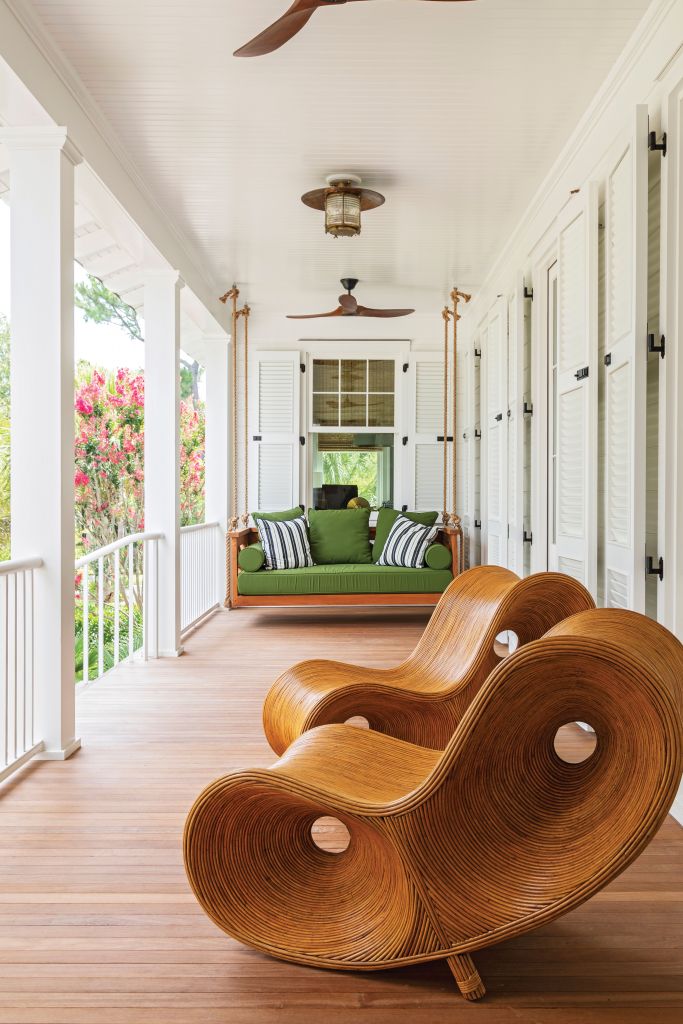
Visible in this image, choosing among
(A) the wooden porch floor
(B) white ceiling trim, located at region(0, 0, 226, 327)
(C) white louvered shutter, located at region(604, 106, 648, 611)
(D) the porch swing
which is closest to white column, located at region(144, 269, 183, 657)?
(B) white ceiling trim, located at region(0, 0, 226, 327)

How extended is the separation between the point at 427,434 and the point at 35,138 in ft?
17.3

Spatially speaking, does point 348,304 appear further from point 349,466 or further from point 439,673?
point 439,673

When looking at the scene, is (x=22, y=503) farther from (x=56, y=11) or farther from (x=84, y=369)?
(x=84, y=369)

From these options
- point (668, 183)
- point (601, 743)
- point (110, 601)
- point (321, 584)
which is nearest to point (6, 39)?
point (668, 183)

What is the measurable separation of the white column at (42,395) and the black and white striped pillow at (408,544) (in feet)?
→ 12.8

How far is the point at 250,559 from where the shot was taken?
21.1ft

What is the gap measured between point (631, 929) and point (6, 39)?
3175 millimetres

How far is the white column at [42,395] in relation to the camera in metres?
3.05

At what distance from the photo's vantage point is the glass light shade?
Result: 4270 mm

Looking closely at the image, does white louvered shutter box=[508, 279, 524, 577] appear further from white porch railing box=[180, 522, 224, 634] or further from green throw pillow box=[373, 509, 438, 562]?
white porch railing box=[180, 522, 224, 634]

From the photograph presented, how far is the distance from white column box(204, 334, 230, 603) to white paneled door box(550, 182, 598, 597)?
3785 millimetres

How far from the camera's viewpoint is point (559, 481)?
13.3ft

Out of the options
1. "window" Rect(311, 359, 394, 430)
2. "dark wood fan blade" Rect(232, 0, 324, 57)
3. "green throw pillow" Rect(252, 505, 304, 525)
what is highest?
"dark wood fan blade" Rect(232, 0, 324, 57)

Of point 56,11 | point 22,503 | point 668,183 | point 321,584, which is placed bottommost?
point 321,584
